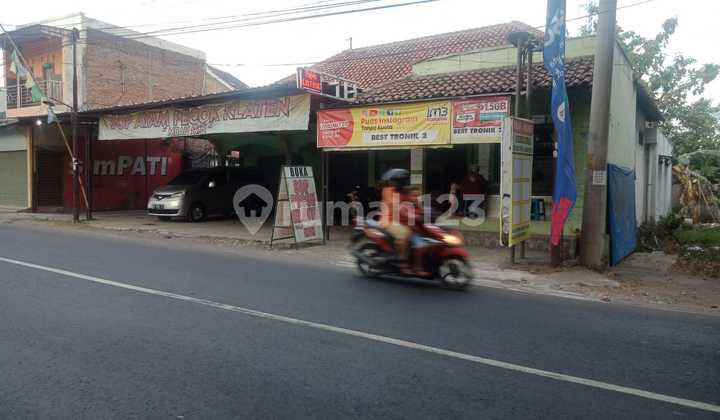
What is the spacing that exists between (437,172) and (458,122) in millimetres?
3353

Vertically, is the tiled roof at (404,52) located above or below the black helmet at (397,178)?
above

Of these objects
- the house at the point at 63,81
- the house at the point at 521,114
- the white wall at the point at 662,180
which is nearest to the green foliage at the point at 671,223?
the white wall at the point at 662,180

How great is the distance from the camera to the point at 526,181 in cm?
998

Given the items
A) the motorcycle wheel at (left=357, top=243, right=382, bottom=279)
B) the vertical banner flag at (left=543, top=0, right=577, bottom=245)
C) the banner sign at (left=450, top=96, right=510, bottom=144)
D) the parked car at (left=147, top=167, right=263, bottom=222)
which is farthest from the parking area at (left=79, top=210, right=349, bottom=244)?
the vertical banner flag at (left=543, top=0, right=577, bottom=245)

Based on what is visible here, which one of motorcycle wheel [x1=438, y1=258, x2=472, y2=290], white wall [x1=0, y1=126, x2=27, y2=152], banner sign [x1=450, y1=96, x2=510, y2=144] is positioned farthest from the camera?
white wall [x1=0, y1=126, x2=27, y2=152]

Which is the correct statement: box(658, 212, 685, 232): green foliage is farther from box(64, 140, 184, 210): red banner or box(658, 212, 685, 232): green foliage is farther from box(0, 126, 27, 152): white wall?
box(0, 126, 27, 152): white wall

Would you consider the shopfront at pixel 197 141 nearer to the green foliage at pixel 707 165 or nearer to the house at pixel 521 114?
the house at pixel 521 114

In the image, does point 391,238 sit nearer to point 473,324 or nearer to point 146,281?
point 473,324

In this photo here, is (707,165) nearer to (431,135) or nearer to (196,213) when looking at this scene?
(431,135)

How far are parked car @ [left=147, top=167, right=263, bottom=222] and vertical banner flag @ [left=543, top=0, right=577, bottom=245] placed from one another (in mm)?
11466

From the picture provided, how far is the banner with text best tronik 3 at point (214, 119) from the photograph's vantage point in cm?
1301

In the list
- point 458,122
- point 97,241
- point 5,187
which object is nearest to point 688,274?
point 458,122

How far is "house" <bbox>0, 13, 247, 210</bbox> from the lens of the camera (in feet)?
69.2

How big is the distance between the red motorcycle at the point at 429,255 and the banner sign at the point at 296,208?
12.3 ft
